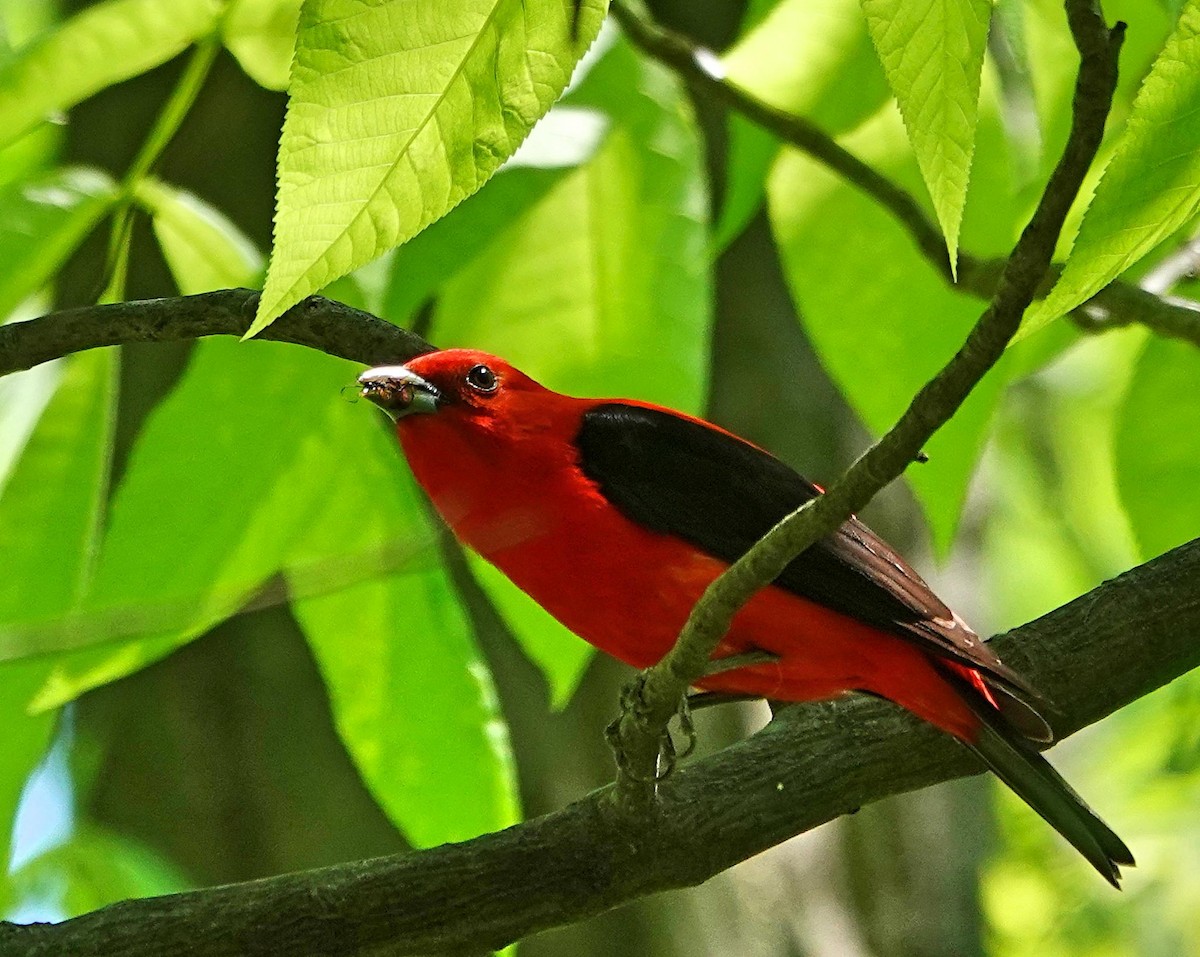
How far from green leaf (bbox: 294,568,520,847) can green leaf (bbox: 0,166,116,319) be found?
2.19 feet

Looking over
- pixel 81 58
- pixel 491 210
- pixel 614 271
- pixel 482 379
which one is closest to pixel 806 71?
pixel 614 271

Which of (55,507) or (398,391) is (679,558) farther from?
(55,507)

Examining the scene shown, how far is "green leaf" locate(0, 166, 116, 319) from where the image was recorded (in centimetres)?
226

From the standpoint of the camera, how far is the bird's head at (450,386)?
2.37 metres

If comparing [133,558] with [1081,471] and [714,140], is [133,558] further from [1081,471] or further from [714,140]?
[1081,471]

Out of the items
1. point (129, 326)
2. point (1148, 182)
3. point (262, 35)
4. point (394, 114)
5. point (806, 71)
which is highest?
point (1148, 182)

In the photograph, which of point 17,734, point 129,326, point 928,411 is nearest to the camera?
point 928,411

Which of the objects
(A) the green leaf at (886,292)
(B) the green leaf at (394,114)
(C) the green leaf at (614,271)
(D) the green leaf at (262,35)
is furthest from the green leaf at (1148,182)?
(D) the green leaf at (262,35)

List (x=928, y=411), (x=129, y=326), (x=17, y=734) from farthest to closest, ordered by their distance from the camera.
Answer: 1. (x=17, y=734)
2. (x=129, y=326)
3. (x=928, y=411)

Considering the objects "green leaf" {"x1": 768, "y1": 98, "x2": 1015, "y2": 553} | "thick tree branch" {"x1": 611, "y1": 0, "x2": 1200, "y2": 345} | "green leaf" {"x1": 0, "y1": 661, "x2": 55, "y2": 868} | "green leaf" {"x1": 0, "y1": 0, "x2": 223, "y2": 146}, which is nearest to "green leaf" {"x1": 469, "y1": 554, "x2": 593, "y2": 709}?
"green leaf" {"x1": 768, "y1": 98, "x2": 1015, "y2": 553}

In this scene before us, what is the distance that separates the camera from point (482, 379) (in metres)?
2.72

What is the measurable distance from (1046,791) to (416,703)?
116 cm

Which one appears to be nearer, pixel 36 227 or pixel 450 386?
pixel 36 227

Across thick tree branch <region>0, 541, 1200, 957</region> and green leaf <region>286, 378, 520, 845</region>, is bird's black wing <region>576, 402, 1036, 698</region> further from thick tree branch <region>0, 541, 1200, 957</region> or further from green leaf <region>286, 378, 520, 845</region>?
green leaf <region>286, 378, 520, 845</region>
